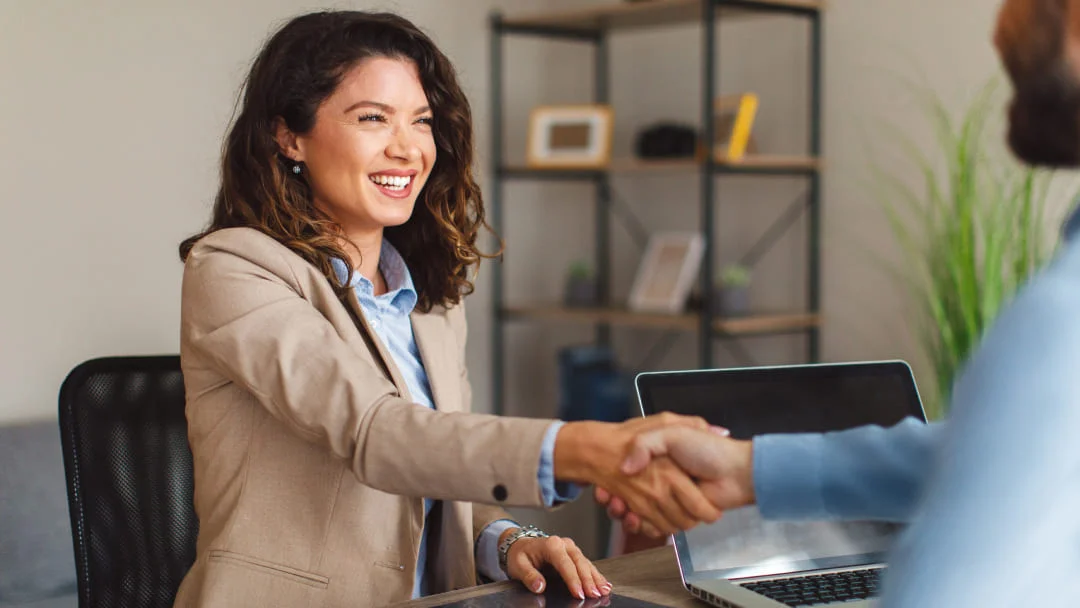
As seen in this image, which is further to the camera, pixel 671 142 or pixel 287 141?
pixel 671 142

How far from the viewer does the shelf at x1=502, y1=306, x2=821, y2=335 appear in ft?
10.7

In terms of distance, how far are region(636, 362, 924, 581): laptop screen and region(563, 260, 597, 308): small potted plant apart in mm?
2137

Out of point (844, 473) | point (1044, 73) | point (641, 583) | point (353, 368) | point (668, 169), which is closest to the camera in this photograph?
point (1044, 73)

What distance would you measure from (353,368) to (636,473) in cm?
34

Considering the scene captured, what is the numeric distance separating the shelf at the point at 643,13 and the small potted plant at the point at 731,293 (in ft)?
2.41

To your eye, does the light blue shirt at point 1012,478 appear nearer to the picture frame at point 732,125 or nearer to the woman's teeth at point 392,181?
the woman's teeth at point 392,181

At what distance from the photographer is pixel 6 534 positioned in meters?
2.27

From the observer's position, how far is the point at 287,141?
170 centimetres

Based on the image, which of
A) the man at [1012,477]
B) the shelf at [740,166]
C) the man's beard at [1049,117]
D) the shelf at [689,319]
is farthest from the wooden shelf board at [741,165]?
the man at [1012,477]

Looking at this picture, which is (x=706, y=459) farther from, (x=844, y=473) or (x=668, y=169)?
(x=668, y=169)

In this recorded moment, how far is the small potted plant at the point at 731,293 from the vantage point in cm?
332

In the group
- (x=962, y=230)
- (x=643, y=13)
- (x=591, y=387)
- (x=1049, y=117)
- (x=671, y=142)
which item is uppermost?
(x=643, y=13)

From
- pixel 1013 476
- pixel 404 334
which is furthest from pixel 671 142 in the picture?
pixel 1013 476

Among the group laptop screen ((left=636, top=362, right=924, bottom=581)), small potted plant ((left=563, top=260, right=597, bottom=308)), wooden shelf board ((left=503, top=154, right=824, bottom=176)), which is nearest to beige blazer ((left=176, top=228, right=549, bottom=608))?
laptop screen ((left=636, top=362, right=924, bottom=581))
